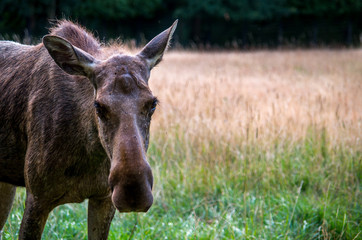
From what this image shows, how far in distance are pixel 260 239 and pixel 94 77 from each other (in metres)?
2.19

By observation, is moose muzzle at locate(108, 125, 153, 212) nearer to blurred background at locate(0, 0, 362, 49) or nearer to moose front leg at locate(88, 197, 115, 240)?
moose front leg at locate(88, 197, 115, 240)

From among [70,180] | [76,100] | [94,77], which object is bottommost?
[70,180]

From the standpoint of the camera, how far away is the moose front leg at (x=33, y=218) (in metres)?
3.15

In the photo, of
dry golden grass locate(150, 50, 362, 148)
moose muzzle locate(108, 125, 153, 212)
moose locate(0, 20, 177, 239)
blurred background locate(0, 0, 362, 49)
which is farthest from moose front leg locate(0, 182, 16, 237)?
blurred background locate(0, 0, 362, 49)

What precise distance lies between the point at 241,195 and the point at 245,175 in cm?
32

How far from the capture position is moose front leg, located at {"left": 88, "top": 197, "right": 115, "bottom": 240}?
3.47 metres

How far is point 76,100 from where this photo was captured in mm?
3262

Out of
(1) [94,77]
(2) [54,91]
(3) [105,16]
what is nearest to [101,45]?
(2) [54,91]

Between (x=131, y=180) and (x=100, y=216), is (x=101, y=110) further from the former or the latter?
(x=100, y=216)

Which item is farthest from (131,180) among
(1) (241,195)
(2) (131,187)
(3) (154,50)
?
(1) (241,195)

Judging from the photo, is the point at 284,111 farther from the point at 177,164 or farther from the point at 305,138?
the point at 177,164

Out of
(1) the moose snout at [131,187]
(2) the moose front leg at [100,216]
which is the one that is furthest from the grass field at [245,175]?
(1) the moose snout at [131,187]

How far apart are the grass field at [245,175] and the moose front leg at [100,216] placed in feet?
1.49

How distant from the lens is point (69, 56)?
300cm
